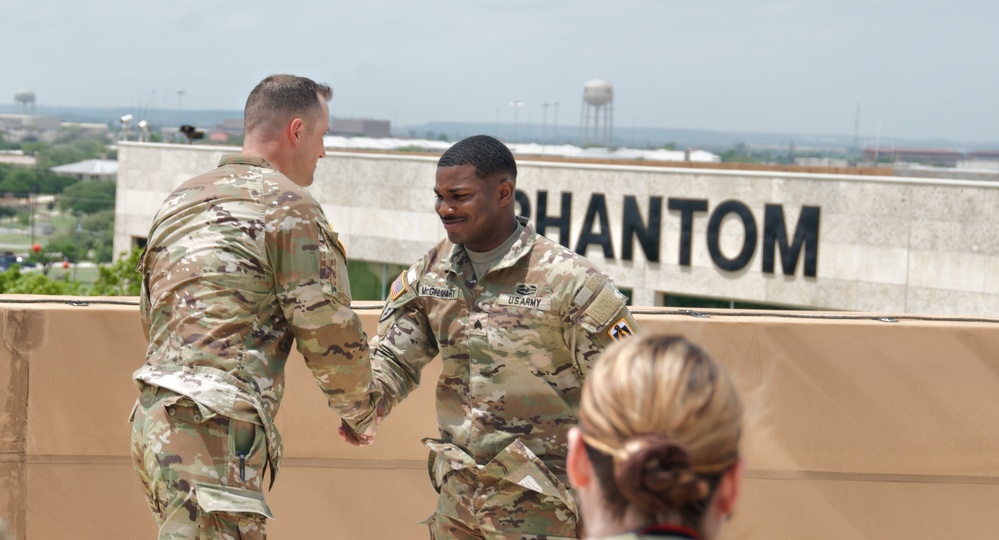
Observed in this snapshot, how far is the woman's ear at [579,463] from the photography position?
171 cm

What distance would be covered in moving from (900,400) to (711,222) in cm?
2381

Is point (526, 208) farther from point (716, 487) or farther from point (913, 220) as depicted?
point (716, 487)

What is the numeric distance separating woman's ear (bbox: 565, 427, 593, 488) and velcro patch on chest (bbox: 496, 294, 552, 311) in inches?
66.5

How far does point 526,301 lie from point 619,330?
30 centimetres

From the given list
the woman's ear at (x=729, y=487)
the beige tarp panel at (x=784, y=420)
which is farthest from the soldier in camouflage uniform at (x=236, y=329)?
the woman's ear at (x=729, y=487)

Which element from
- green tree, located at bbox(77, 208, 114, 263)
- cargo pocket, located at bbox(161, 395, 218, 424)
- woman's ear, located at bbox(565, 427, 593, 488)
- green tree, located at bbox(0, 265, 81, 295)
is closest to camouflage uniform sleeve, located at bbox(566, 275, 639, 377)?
cargo pocket, located at bbox(161, 395, 218, 424)

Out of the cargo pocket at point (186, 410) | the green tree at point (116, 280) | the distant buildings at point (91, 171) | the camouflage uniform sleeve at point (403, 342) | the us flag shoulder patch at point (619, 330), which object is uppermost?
the us flag shoulder patch at point (619, 330)

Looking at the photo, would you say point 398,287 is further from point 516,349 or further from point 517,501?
point 517,501

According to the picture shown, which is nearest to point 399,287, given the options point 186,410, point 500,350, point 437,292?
point 437,292

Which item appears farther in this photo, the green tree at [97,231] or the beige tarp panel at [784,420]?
the green tree at [97,231]

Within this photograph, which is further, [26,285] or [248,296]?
[26,285]

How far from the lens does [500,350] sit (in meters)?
3.47

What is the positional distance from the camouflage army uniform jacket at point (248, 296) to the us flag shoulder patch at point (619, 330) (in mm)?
718

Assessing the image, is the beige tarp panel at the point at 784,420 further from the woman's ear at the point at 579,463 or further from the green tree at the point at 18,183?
the green tree at the point at 18,183
